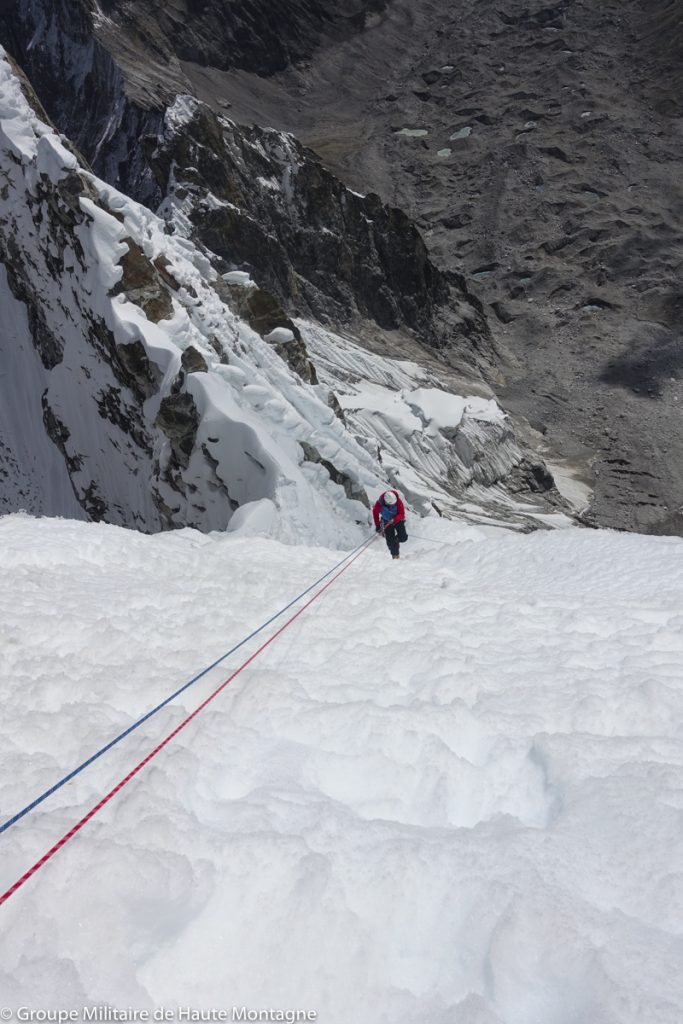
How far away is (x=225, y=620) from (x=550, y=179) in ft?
291

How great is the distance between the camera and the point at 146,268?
17688 millimetres

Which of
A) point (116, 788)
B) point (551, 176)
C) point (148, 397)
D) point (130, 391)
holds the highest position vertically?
point (551, 176)

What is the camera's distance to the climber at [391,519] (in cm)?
1168

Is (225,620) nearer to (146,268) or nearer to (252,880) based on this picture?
(252,880)

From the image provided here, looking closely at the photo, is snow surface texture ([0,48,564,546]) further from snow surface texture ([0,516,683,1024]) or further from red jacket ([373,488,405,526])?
snow surface texture ([0,516,683,1024])

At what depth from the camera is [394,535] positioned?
11.8 m

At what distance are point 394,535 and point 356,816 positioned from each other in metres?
8.50

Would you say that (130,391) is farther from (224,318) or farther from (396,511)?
(396,511)

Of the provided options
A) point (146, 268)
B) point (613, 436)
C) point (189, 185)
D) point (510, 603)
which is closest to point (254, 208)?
point (189, 185)

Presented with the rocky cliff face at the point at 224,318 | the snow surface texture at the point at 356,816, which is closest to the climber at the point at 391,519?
the rocky cliff face at the point at 224,318

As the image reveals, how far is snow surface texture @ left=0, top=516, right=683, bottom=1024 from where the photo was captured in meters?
2.49

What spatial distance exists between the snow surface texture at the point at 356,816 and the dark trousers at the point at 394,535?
17.1ft

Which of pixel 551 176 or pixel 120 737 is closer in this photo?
pixel 120 737

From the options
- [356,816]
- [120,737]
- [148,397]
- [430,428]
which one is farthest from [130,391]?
[430,428]
